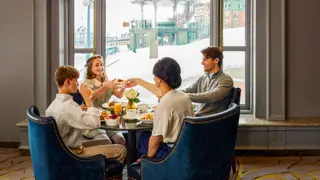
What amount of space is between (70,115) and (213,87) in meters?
1.69

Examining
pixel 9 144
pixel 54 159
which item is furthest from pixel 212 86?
pixel 9 144

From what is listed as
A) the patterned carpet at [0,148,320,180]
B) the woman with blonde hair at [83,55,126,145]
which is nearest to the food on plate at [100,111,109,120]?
the woman with blonde hair at [83,55,126,145]

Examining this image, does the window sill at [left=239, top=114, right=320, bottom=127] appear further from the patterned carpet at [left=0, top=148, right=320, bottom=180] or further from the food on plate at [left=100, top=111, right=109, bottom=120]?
the food on plate at [left=100, top=111, right=109, bottom=120]

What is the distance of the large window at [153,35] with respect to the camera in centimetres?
589

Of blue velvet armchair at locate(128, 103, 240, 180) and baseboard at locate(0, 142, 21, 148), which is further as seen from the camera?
baseboard at locate(0, 142, 21, 148)

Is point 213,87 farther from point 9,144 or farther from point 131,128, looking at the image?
point 9,144

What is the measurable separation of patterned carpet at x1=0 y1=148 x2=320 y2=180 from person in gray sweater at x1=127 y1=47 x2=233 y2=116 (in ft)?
2.42

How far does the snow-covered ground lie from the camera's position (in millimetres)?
5898

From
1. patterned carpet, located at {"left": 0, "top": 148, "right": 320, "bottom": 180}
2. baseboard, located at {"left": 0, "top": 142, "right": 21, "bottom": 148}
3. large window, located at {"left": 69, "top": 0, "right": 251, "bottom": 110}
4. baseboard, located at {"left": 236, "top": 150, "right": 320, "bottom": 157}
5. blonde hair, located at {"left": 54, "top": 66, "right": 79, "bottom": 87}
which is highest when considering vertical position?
large window, located at {"left": 69, "top": 0, "right": 251, "bottom": 110}

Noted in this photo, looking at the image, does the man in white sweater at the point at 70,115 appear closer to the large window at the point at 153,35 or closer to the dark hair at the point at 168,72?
the dark hair at the point at 168,72

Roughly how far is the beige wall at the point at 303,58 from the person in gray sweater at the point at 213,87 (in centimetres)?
136

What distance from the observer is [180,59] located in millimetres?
5914

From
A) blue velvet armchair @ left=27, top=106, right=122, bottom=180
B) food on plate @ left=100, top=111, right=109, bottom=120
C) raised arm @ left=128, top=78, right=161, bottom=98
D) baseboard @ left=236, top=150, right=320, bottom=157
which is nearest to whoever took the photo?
blue velvet armchair @ left=27, top=106, right=122, bottom=180

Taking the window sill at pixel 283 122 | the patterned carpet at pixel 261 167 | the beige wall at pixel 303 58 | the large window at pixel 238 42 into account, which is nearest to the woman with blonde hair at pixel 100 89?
the patterned carpet at pixel 261 167
